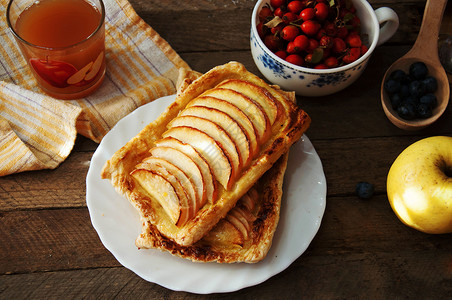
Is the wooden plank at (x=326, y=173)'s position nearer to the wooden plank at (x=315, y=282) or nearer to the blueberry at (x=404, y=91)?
the blueberry at (x=404, y=91)

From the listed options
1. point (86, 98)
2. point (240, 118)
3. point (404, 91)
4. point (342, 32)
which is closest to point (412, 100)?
point (404, 91)

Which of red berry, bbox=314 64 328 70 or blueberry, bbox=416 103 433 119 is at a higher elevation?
red berry, bbox=314 64 328 70

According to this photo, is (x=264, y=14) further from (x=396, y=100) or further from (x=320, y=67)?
(x=396, y=100)

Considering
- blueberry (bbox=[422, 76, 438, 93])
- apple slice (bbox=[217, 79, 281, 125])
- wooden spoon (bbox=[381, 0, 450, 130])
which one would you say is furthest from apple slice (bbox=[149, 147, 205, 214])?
blueberry (bbox=[422, 76, 438, 93])

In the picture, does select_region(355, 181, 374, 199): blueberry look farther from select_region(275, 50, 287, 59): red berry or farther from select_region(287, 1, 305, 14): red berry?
select_region(287, 1, 305, 14): red berry

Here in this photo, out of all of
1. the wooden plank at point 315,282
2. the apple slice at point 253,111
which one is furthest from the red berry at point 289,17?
the wooden plank at point 315,282

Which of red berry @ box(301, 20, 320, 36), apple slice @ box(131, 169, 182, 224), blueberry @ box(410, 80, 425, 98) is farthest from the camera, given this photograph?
blueberry @ box(410, 80, 425, 98)

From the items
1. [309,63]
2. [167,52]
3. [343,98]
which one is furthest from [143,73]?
[343,98]
